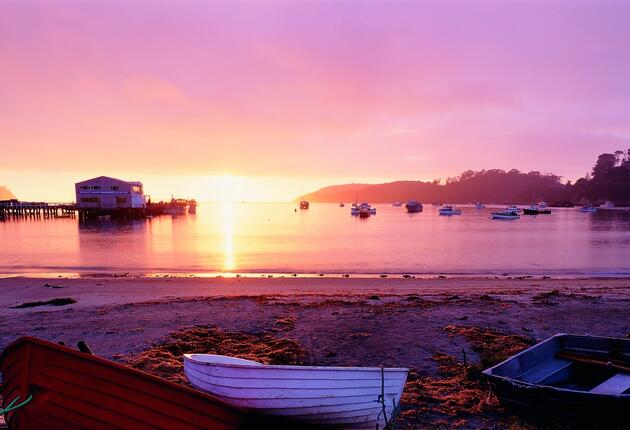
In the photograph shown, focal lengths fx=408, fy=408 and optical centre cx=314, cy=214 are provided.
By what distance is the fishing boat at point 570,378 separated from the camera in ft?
17.8

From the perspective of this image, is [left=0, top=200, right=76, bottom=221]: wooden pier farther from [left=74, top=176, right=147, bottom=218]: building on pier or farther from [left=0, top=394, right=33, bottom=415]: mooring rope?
[left=0, top=394, right=33, bottom=415]: mooring rope

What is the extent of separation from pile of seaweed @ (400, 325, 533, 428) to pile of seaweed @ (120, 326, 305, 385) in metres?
2.63

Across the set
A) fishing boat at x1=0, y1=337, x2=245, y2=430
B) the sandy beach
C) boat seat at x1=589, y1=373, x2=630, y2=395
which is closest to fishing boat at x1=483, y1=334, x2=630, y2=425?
boat seat at x1=589, y1=373, x2=630, y2=395

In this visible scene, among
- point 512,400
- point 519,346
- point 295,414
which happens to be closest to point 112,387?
point 295,414

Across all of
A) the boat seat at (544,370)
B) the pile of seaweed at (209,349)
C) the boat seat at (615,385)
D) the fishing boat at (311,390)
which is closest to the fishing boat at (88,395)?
the fishing boat at (311,390)

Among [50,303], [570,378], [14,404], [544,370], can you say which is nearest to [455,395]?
[544,370]

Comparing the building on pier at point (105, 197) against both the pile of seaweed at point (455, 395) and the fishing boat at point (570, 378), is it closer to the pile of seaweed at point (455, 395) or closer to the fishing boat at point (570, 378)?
the pile of seaweed at point (455, 395)

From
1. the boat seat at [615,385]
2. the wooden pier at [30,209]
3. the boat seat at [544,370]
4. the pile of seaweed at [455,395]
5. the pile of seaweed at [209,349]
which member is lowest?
the pile of seaweed at [455,395]

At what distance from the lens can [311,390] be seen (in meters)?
5.13

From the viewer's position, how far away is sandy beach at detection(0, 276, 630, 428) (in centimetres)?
773

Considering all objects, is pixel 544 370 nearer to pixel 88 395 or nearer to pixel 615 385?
pixel 615 385

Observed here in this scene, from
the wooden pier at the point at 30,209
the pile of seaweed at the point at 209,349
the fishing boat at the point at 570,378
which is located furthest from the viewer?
the wooden pier at the point at 30,209

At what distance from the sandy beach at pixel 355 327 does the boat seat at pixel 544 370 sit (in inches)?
28.7

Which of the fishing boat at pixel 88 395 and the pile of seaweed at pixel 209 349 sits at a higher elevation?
the fishing boat at pixel 88 395
